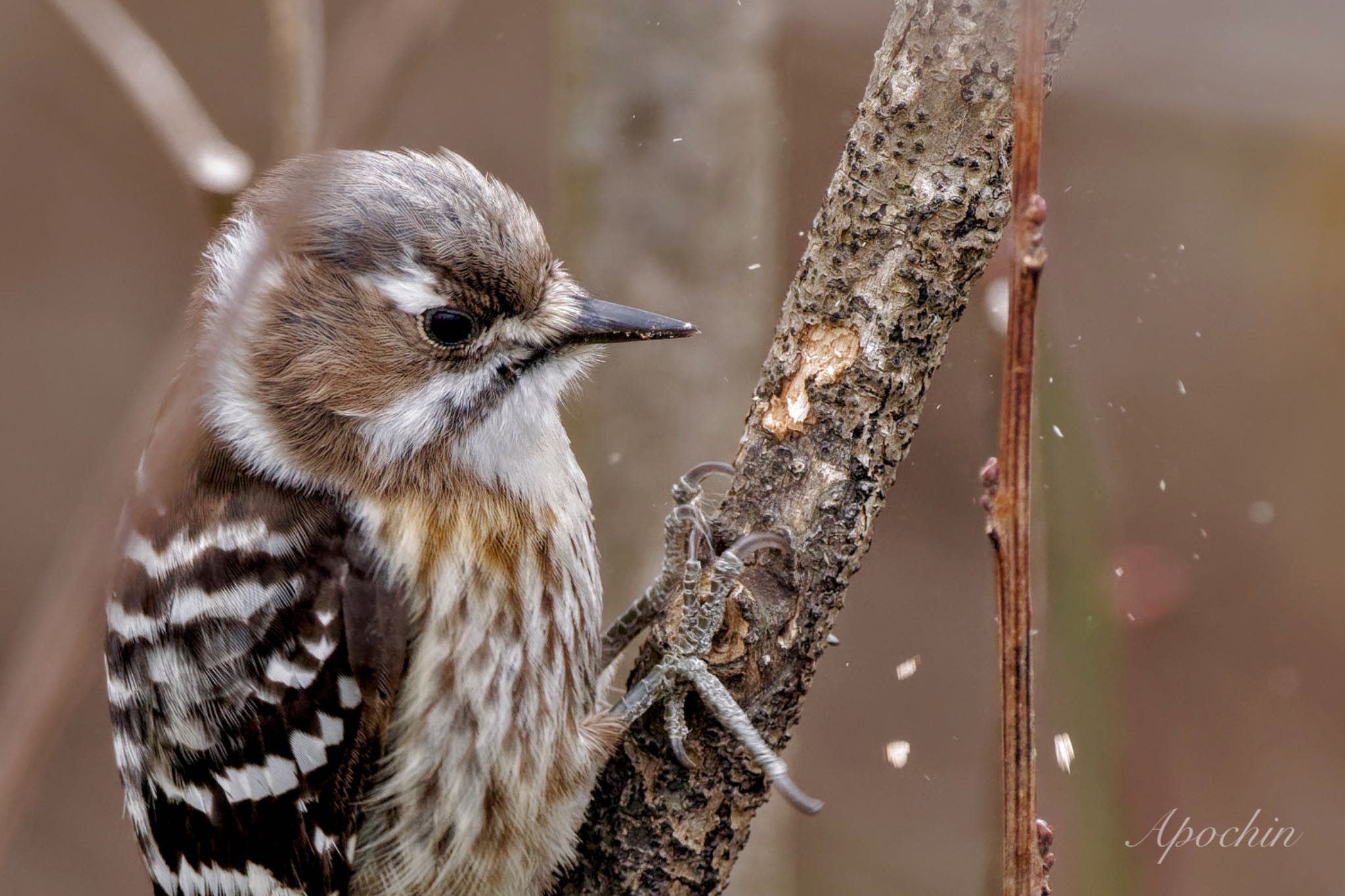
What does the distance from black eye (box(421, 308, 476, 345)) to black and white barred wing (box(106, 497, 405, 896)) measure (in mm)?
404

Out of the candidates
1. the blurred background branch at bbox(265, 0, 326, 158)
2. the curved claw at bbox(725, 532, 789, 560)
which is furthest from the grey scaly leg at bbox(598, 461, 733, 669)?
the blurred background branch at bbox(265, 0, 326, 158)

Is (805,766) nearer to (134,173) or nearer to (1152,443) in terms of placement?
(1152,443)

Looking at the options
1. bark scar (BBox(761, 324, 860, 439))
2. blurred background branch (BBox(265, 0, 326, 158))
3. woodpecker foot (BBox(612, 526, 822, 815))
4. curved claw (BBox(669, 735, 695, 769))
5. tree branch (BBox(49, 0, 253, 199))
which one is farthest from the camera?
curved claw (BBox(669, 735, 695, 769))

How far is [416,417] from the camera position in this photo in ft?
8.79

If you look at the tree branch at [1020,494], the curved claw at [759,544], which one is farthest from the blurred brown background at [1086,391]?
the tree branch at [1020,494]

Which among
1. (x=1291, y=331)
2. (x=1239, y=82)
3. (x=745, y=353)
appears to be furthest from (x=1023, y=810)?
(x=1291, y=331)

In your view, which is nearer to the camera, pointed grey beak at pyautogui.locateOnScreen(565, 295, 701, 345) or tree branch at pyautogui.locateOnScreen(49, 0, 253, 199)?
tree branch at pyautogui.locateOnScreen(49, 0, 253, 199)

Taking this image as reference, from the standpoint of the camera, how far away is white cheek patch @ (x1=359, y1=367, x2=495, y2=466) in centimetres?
267

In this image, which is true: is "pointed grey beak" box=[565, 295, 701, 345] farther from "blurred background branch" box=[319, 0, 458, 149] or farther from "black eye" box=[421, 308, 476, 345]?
"blurred background branch" box=[319, 0, 458, 149]

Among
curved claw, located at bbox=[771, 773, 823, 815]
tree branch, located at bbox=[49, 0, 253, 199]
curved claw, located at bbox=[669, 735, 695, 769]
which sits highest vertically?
tree branch, located at bbox=[49, 0, 253, 199]

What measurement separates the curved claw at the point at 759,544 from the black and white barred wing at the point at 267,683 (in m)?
0.67

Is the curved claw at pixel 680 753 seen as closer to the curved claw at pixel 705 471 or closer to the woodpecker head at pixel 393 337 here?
the curved claw at pixel 705 471

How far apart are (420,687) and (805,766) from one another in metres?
2.38

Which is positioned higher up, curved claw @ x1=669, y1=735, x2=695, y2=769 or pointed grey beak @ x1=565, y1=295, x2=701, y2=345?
pointed grey beak @ x1=565, y1=295, x2=701, y2=345
